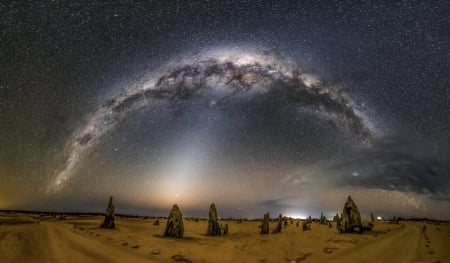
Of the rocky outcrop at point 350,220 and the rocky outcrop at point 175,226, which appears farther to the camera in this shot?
the rocky outcrop at point 350,220

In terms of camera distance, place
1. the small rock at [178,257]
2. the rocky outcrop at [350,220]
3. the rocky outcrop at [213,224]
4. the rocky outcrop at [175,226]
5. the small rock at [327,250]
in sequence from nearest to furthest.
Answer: the small rock at [178,257] < the small rock at [327,250] < the rocky outcrop at [175,226] < the rocky outcrop at [213,224] < the rocky outcrop at [350,220]

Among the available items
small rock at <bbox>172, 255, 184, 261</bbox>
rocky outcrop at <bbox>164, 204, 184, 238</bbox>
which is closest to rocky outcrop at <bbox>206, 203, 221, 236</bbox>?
rocky outcrop at <bbox>164, 204, 184, 238</bbox>

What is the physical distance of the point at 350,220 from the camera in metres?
31.8

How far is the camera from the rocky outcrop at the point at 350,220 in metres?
31.4

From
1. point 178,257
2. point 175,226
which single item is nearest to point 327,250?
point 178,257

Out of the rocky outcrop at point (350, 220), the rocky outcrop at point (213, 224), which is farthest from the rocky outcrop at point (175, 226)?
the rocky outcrop at point (350, 220)

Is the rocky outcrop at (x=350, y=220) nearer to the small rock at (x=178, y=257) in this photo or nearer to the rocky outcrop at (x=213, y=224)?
the rocky outcrop at (x=213, y=224)

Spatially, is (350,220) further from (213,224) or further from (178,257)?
(178,257)

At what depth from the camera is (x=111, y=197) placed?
37531 millimetres

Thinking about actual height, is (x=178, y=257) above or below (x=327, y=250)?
below

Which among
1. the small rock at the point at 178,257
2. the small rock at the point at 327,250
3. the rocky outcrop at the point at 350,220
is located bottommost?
the small rock at the point at 178,257

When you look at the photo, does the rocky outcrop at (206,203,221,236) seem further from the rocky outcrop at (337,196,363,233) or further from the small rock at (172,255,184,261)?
the small rock at (172,255,184,261)

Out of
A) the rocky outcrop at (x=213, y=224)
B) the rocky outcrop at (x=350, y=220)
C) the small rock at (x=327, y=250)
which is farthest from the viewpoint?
the rocky outcrop at (x=350, y=220)

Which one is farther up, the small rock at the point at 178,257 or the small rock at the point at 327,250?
the small rock at the point at 327,250
